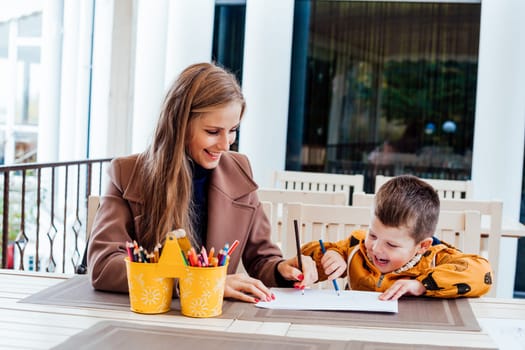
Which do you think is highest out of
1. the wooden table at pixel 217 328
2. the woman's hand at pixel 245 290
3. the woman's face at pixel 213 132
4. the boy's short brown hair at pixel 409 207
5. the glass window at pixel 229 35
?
the glass window at pixel 229 35

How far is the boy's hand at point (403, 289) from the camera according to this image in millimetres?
1681

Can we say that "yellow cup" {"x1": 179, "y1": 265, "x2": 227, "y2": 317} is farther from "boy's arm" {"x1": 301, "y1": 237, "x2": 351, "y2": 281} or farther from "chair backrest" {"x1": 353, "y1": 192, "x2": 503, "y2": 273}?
"chair backrest" {"x1": 353, "y1": 192, "x2": 503, "y2": 273}

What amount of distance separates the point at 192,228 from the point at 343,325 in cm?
59

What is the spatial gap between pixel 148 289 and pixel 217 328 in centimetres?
17

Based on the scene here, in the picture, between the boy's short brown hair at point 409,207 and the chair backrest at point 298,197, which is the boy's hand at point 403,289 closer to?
the boy's short brown hair at point 409,207

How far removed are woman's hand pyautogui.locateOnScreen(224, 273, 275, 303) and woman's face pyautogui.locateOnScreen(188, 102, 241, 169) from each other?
36cm

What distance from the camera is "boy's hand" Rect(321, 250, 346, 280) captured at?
188cm

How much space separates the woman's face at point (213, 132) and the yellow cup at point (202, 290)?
0.46m

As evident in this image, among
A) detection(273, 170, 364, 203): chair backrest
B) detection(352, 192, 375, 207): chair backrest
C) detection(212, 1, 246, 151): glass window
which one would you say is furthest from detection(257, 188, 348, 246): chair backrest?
detection(212, 1, 246, 151): glass window

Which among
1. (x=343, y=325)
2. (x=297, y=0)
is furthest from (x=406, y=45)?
(x=343, y=325)

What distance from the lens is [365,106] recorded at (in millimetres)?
5633

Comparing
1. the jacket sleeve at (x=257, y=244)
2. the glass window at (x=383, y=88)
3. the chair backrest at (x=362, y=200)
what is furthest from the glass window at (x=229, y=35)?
the jacket sleeve at (x=257, y=244)

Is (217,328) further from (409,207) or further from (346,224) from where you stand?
(346,224)

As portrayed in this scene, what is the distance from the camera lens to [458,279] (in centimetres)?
173
